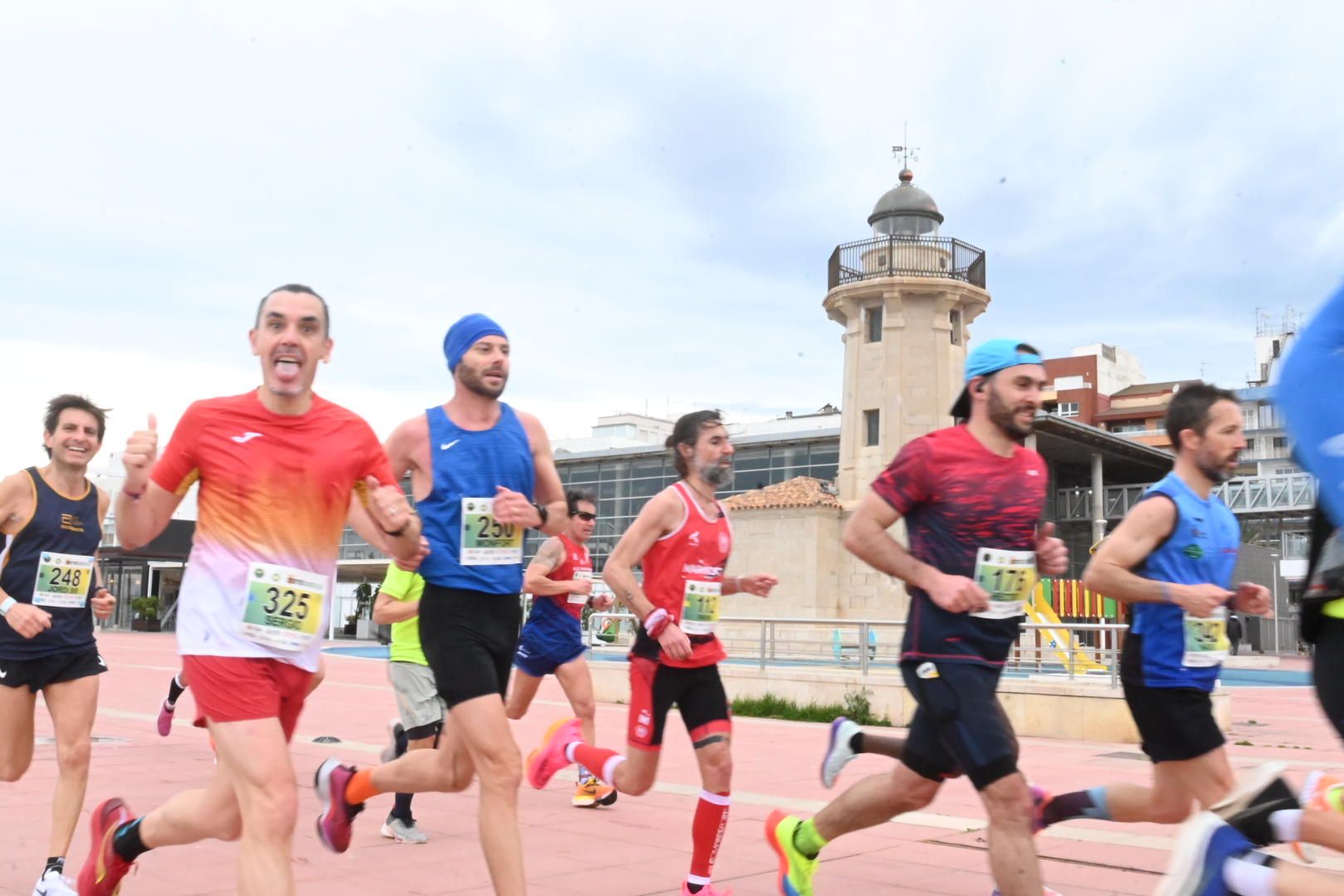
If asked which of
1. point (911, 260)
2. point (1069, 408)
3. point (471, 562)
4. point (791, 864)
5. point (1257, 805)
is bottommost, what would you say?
point (791, 864)

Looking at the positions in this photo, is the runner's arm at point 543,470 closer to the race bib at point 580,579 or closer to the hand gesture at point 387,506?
the hand gesture at point 387,506

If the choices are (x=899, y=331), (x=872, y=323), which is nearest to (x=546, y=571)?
(x=899, y=331)

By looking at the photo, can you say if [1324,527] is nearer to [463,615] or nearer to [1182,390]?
[1182,390]

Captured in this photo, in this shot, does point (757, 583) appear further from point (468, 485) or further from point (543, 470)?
point (468, 485)

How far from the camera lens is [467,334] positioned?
515 cm


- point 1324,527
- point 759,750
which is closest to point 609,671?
point 759,750

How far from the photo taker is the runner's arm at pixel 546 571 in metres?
7.68

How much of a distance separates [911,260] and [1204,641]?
29996 millimetres

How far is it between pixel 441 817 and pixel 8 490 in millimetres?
3173

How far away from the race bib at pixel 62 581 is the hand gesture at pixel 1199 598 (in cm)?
488

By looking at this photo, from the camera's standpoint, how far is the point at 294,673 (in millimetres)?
4047

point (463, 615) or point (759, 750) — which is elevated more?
point (463, 615)

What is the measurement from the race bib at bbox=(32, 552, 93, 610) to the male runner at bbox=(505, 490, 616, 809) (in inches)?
112

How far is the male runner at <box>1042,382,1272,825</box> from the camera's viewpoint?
4.79m
